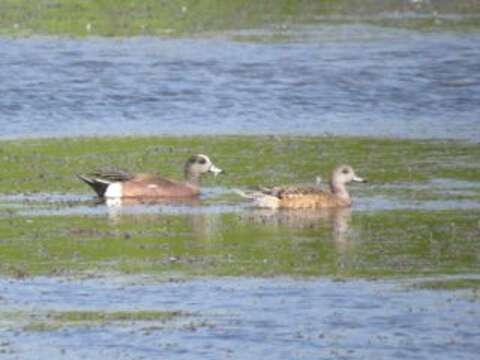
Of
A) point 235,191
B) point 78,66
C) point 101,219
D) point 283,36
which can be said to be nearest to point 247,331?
point 101,219

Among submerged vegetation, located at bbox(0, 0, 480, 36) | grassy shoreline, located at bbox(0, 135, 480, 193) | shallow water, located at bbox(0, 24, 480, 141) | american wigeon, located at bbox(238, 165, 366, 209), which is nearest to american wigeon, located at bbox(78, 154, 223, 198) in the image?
grassy shoreline, located at bbox(0, 135, 480, 193)

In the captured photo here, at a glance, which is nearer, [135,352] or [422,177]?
[135,352]

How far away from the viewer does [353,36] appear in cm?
4300

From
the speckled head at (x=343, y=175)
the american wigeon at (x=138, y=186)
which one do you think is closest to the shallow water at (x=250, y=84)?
the speckled head at (x=343, y=175)

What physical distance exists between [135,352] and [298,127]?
52.1 ft

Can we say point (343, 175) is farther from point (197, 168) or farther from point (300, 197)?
point (197, 168)

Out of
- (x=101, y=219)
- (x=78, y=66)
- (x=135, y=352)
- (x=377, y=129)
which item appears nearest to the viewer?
(x=135, y=352)

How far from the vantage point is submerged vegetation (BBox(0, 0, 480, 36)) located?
44812mm

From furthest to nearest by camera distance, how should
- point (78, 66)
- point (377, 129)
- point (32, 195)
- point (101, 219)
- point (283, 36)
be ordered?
point (283, 36) → point (78, 66) → point (377, 129) → point (32, 195) → point (101, 219)

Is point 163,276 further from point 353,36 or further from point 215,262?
point 353,36

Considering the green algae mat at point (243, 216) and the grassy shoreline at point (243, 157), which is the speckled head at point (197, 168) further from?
the grassy shoreline at point (243, 157)

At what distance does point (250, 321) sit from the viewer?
15500mm

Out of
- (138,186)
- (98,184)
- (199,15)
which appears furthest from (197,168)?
(199,15)

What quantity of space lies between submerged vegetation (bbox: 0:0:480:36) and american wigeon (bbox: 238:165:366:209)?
21.8 metres
